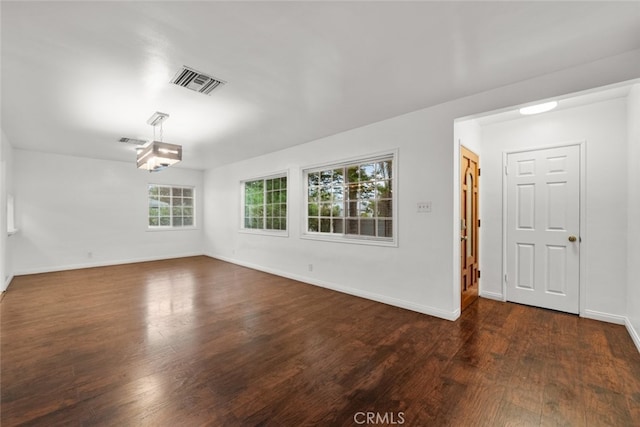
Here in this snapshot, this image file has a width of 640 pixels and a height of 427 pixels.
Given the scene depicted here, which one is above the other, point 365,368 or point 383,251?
point 383,251

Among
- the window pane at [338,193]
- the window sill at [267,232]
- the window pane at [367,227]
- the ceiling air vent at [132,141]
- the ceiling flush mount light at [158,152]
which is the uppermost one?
the ceiling air vent at [132,141]

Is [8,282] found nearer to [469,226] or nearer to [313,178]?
[313,178]

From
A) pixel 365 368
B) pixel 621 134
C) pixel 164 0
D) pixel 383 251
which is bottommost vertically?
pixel 365 368

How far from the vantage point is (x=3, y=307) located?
11.8 ft

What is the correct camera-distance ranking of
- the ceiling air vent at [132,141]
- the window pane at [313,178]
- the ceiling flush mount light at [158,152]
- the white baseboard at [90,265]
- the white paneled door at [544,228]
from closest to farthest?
the white paneled door at [544,228] → the ceiling flush mount light at [158,152] → the ceiling air vent at [132,141] → the window pane at [313,178] → the white baseboard at [90,265]

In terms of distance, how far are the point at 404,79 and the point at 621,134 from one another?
8.90 feet

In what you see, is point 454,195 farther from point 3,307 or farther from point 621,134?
point 3,307

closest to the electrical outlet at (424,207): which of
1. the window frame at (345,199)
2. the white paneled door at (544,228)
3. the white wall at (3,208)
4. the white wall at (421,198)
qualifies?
the white wall at (421,198)

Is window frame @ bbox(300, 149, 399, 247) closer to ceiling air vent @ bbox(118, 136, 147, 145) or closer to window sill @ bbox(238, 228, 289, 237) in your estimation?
window sill @ bbox(238, 228, 289, 237)

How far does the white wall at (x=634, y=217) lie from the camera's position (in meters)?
2.63

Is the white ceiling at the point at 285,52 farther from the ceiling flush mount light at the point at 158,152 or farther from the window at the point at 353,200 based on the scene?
the window at the point at 353,200

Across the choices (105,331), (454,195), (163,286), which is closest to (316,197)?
(454,195)

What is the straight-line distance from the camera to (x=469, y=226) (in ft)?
12.2

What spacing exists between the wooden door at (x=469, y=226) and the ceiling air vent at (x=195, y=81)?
302cm
